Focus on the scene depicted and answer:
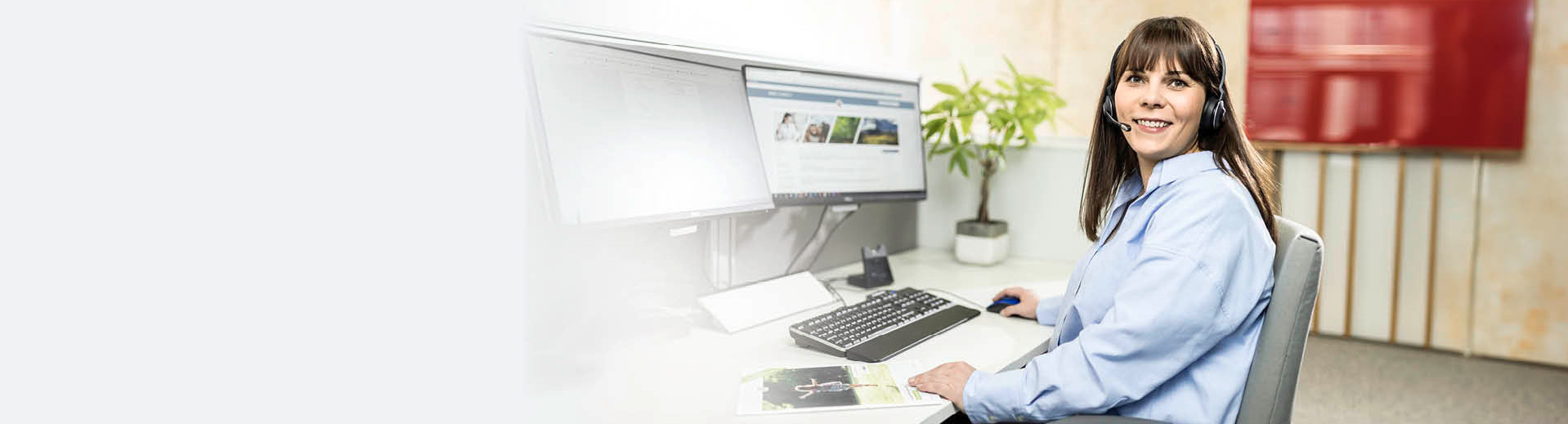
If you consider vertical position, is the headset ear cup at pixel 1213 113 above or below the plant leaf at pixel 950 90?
below

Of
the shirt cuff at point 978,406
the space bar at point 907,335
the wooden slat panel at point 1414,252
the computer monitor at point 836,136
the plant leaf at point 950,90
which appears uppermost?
the plant leaf at point 950,90

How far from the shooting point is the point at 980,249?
1947 millimetres

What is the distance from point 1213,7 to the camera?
337cm

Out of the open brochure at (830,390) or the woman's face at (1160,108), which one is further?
the woman's face at (1160,108)

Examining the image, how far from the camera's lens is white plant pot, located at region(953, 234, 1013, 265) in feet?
6.37

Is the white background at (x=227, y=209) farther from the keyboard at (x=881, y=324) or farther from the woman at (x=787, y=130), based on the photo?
the woman at (x=787, y=130)

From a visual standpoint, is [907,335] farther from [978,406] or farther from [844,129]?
[844,129]

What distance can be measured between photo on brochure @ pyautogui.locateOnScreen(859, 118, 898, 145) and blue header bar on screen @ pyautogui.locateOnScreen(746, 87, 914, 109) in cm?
3

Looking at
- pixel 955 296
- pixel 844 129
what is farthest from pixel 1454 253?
pixel 844 129

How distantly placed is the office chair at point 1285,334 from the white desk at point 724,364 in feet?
0.75

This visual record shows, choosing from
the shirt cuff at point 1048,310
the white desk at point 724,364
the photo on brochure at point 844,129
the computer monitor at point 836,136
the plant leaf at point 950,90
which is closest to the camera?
the white desk at point 724,364

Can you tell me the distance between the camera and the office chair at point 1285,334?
3.43 feet

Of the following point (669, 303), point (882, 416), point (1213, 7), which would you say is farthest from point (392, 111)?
point (1213, 7)

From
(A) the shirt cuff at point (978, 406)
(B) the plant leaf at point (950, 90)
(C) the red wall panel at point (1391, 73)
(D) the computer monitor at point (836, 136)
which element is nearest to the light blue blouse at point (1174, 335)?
(A) the shirt cuff at point (978, 406)
